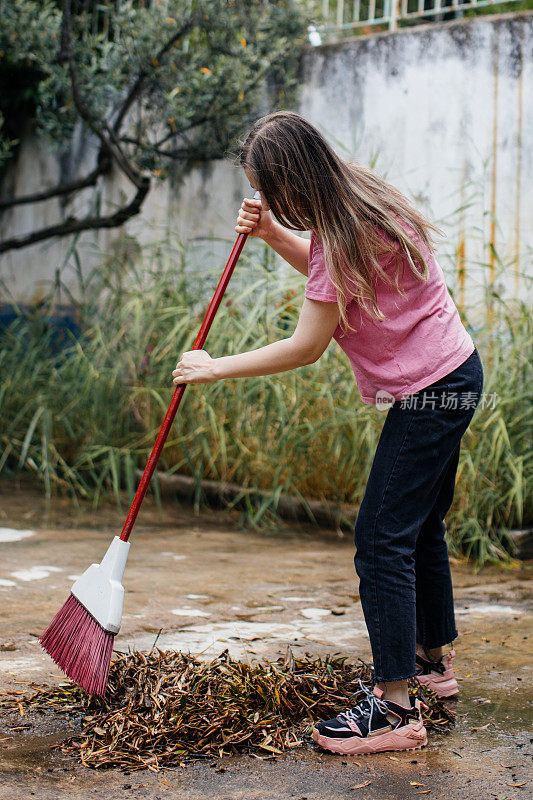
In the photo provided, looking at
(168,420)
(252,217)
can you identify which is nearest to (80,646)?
(168,420)

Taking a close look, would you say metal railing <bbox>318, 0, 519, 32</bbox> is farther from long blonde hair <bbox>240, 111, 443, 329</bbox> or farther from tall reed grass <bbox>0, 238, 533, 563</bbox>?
long blonde hair <bbox>240, 111, 443, 329</bbox>

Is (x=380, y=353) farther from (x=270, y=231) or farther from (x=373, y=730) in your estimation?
(x=373, y=730)

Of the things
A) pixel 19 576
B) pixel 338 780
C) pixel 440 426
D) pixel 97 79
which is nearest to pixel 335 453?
pixel 19 576

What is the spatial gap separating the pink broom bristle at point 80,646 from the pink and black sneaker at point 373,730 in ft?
1.72

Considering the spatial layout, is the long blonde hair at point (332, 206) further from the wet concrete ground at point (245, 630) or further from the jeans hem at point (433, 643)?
the wet concrete ground at point (245, 630)

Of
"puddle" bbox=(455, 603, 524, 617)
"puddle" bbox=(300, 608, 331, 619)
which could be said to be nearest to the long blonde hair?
"puddle" bbox=(300, 608, 331, 619)

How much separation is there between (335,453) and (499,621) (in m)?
1.32

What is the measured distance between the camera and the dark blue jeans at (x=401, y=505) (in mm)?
2101

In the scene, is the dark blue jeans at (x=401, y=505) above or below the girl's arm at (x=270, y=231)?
below

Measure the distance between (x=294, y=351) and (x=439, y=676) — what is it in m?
0.97

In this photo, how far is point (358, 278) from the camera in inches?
79.7

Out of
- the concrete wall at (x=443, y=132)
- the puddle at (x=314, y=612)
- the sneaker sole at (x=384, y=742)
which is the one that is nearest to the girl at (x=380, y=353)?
the sneaker sole at (x=384, y=742)

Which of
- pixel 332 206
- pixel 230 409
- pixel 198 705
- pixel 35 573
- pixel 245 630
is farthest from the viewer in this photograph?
pixel 230 409

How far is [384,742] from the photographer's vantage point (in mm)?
2076
